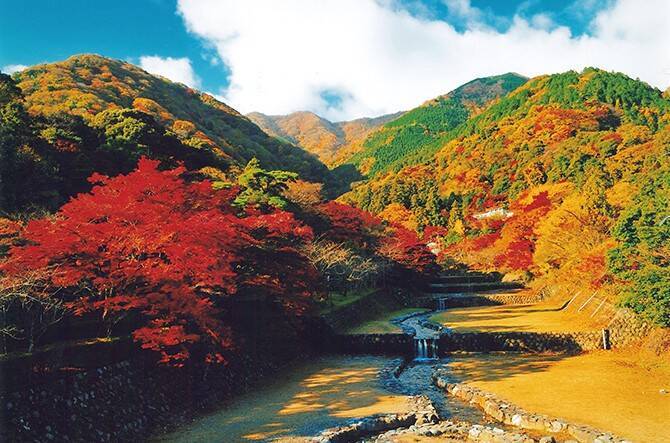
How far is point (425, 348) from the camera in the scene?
85.3 feet

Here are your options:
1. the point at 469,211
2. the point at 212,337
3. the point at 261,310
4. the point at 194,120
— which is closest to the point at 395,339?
the point at 261,310

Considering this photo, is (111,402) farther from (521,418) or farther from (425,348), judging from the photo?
(425,348)

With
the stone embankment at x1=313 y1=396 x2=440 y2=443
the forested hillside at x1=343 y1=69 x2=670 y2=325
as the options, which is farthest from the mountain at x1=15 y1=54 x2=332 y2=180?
the stone embankment at x1=313 y1=396 x2=440 y2=443

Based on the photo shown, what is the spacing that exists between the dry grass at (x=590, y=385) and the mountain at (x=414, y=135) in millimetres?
102770

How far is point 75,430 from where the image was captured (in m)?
11.2

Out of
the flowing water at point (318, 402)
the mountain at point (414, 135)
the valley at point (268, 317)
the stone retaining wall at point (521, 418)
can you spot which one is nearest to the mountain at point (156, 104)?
the valley at point (268, 317)

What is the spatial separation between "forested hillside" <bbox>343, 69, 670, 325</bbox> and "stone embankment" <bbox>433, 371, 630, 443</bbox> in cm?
940

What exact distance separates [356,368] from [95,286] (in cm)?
1293

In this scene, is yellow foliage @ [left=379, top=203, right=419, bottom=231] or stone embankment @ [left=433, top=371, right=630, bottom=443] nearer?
stone embankment @ [left=433, top=371, right=630, bottom=443]

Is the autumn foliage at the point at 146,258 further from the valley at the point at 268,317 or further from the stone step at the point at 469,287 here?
the stone step at the point at 469,287

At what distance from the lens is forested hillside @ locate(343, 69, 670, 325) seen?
23031mm

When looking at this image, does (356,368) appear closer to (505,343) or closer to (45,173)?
(505,343)

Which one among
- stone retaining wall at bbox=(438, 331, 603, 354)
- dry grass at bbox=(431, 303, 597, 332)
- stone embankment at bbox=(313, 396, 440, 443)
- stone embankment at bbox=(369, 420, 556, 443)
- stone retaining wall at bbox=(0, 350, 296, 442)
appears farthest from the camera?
dry grass at bbox=(431, 303, 597, 332)

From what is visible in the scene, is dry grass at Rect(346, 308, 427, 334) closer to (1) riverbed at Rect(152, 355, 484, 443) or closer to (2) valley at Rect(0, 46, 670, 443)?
(2) valley at Rect(0, 46, 670, 443)
